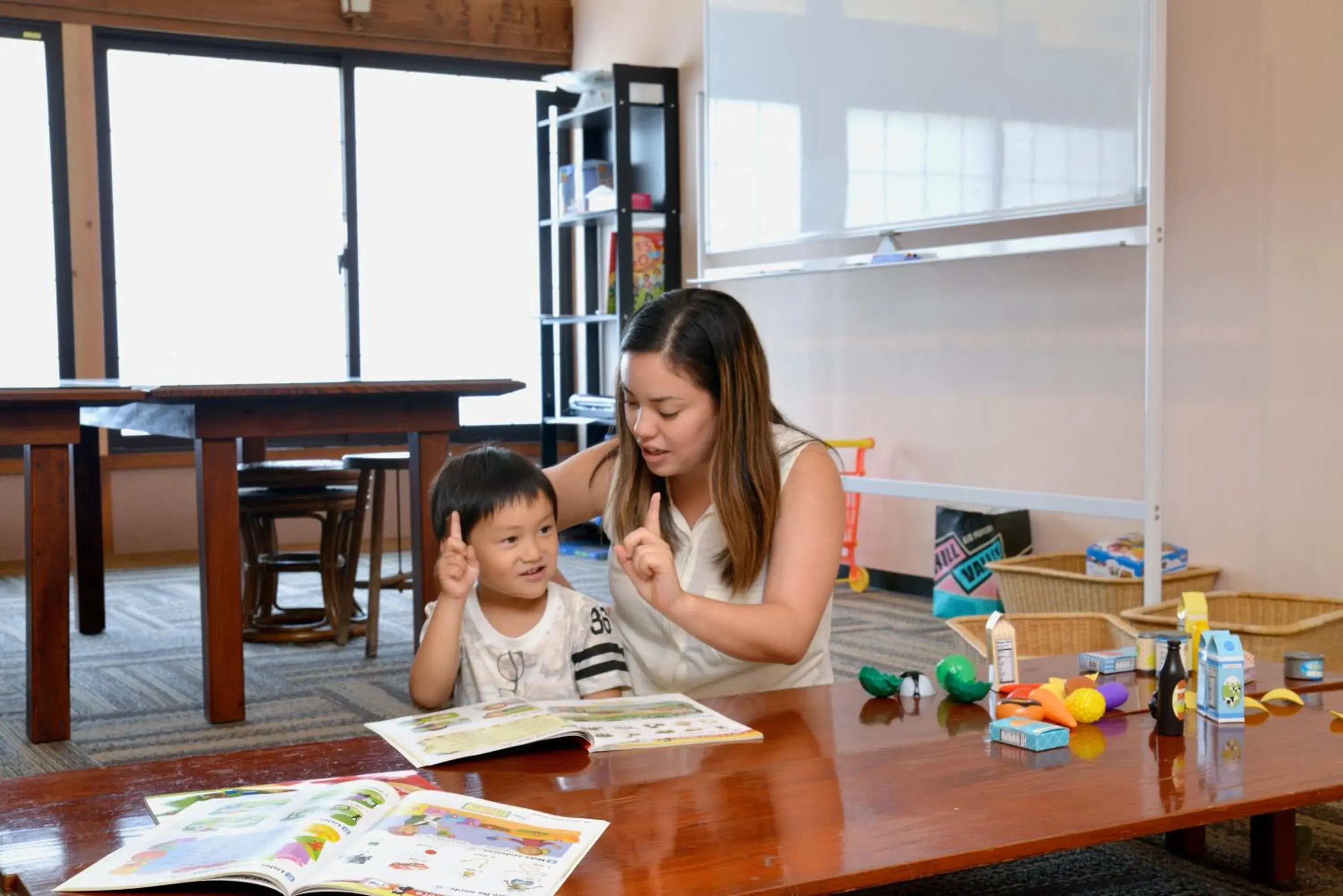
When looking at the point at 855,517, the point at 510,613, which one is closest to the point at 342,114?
the point at 855,517

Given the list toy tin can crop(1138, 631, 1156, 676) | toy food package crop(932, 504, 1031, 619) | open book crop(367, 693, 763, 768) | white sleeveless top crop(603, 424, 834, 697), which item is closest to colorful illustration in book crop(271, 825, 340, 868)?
open book crop(367, 693, 763, 768)

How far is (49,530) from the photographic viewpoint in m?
2.79

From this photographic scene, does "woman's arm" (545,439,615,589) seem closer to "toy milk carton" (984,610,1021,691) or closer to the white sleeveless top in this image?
the white sleeveless top

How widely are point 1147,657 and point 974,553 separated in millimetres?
2283

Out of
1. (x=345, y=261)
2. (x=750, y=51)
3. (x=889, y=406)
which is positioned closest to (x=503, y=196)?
(x=345, y=261)

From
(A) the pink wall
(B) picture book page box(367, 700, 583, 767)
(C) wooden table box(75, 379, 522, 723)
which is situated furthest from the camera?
(A) the pink wall

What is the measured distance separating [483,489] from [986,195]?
236cm

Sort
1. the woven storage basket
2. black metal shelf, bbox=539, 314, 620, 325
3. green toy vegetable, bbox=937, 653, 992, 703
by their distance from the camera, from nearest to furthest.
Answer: green toy vegetable, bbox=937, 653, 992, 703, the woven storage basket, black metal shelf, bbox=539, 314, 620, 325

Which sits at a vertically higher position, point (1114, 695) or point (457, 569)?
point (457, 569)

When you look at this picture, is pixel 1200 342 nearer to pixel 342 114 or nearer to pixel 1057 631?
pixel 1057 631

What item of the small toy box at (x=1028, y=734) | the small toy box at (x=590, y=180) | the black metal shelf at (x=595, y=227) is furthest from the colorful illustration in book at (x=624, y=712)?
the small toy box at (x=590, y=180)

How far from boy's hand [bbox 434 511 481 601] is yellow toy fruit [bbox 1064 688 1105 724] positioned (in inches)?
26.4

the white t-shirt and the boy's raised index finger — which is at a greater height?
the boy's raised index finger

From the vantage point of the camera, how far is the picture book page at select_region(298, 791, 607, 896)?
1002mm
